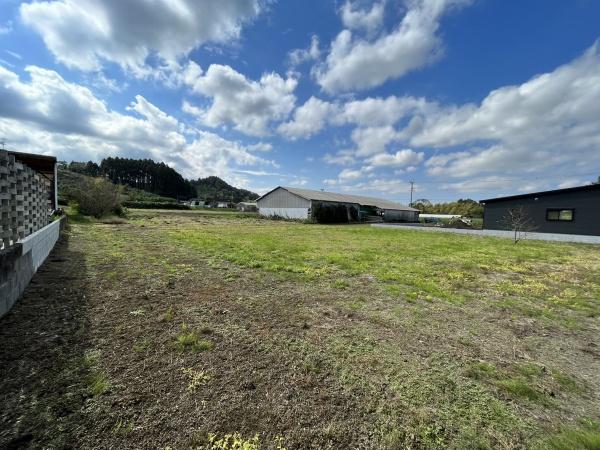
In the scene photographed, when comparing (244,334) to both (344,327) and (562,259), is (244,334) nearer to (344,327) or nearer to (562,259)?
(344,327)

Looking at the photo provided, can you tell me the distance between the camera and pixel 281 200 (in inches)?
1417

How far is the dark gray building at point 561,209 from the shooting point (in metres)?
18.7

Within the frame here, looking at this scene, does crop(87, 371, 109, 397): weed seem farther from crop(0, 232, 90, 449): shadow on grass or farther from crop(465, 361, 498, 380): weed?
crop(465, 361, 498, 380): weed

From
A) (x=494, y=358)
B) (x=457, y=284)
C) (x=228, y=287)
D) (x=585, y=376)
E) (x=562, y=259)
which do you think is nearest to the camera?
(x=585, y=376)

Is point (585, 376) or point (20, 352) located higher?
point (20, 352)

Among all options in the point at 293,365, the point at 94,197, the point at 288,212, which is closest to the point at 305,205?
the point at 288,212

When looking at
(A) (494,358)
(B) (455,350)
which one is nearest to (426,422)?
(B) (455,350)

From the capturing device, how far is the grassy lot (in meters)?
1.96

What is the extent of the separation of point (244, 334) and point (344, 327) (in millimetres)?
1425

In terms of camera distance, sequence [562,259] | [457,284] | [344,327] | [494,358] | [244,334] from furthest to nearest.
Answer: [562,259] → [457,284] → [344,327] → [244,334] → [494,358]

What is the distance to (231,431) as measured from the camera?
1.92 metres

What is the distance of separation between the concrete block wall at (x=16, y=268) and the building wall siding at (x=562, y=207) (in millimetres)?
27952

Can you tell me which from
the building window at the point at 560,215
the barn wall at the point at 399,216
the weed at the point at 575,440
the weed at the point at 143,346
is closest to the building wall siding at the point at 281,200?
the barn wall at the point at 399,216

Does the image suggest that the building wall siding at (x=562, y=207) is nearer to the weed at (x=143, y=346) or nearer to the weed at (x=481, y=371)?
the weed at (x=481, y=371)
